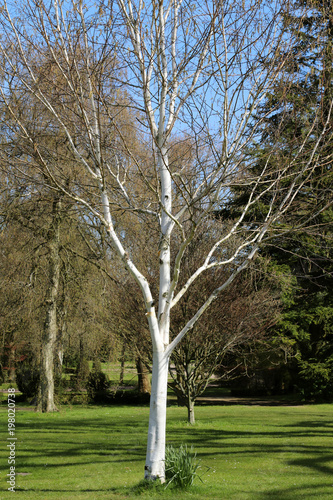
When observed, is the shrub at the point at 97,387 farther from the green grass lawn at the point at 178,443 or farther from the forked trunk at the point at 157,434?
the forked trunk at the point at 157,434

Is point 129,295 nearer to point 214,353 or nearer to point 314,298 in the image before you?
point 214,353

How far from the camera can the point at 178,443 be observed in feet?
30.8

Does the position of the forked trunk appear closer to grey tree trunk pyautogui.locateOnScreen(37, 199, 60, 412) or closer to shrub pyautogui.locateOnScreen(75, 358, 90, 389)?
grey tree trunk pyautogui.locateOnScreen(37, 199, 60, 412)

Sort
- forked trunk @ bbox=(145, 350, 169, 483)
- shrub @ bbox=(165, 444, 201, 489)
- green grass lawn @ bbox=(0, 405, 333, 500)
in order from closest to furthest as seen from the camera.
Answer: forked trunk @ bbox=(145, 350, 169, 483) → shrub @ bbox=(165, 444, 201, 489) → green grass lawn @ bbox=(0, 405, 333, 500)

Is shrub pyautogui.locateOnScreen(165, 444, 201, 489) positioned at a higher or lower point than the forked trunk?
lower

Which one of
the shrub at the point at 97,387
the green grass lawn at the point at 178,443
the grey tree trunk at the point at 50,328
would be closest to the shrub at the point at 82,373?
the shrub at the point at 97,387

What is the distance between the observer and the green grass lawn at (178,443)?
5930 millimetres

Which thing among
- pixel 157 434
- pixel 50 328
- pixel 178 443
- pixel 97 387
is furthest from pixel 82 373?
pixel 157 434

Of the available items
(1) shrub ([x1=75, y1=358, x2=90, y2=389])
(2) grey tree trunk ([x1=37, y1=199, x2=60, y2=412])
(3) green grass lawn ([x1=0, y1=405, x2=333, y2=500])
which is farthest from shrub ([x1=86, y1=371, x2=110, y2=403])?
(3) green grass lawn ([x1=0, y1=405, x2=333, y2=500])

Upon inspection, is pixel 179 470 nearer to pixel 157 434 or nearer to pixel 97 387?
pixel 157 434

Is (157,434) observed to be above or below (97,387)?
above

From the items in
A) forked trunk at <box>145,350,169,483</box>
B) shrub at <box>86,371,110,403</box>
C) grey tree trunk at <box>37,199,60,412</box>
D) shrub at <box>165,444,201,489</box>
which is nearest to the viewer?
forked trunk at <box>145,350,169,483</box>

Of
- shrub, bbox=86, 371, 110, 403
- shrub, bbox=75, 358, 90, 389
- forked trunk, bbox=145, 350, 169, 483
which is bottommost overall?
shrub, bbox=86, 371, 110, 403

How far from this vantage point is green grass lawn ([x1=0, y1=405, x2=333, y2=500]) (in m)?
5.93
